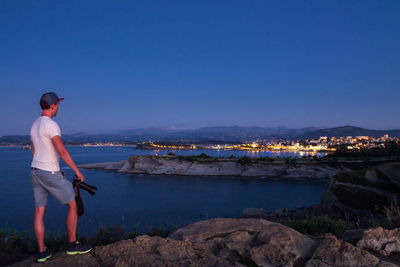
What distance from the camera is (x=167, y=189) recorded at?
3578 cm

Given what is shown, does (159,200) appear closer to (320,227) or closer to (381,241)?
(320,227)

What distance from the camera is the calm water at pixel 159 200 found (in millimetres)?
20562

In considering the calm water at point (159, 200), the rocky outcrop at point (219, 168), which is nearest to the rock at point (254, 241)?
the calm water at point (159, 200)

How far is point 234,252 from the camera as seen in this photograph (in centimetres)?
351

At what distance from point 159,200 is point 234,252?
2672 cm

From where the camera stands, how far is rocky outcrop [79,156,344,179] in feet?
154

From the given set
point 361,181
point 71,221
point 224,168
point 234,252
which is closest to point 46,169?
point 71,221

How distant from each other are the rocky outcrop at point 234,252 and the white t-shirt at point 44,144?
1159 millimetres

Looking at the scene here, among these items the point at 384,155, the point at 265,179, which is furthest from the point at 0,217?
the point at 384,155

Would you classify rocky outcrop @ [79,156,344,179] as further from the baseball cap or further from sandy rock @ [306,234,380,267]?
the baseball cap

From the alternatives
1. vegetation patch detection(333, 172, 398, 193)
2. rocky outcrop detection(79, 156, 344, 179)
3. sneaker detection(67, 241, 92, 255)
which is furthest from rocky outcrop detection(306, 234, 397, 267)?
rocky outcrop detection(79, 156, 344, 179)

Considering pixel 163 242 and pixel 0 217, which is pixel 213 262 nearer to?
pixel 163 242

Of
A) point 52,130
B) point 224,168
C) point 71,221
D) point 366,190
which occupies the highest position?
point 52,130

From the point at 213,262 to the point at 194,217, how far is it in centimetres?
1890
